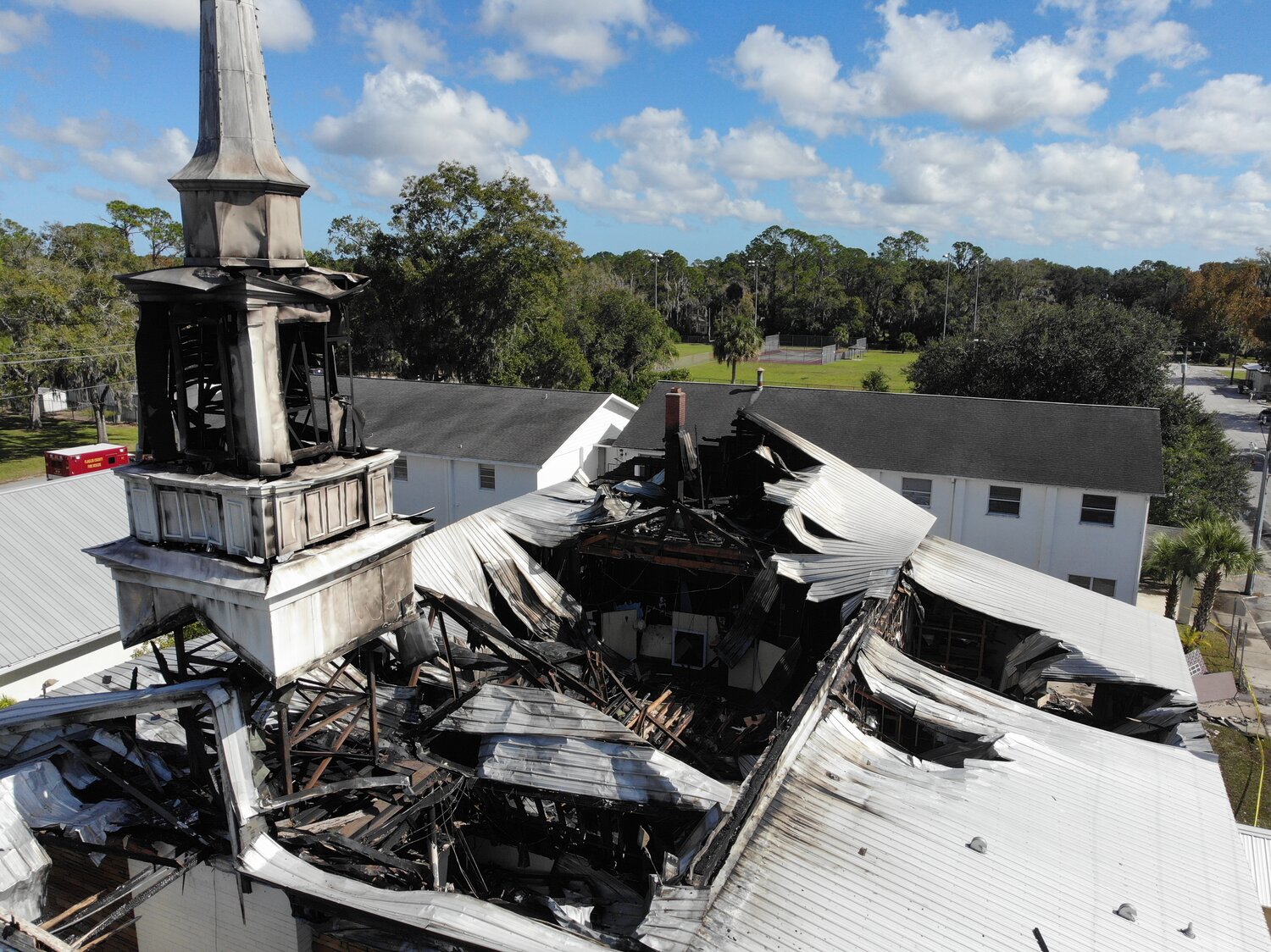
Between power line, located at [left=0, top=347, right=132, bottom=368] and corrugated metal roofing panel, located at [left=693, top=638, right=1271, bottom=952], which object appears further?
power line, located at [left=0, top=347, right=132, bottom=368]

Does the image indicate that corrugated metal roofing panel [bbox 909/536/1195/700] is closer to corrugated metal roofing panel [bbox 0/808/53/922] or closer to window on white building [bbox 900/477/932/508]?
window on white building [bbox 900/477/932/508]

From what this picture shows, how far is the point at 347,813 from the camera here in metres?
9.28

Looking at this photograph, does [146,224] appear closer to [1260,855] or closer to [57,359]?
[57,359]

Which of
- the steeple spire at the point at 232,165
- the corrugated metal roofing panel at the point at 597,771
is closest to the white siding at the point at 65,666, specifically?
the corrugated metal roofing panel at the point at 597,771

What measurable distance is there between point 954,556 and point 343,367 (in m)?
40.5

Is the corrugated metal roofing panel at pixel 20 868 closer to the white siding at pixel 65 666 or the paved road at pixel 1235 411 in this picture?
the white siding at pixel 65 666

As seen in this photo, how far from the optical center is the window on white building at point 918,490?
86.9ft

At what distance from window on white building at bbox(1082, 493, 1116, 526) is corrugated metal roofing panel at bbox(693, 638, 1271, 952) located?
590 inches

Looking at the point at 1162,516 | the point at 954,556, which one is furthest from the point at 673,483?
the point at 1162,516

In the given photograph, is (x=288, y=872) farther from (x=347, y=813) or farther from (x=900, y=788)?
(x=900, y=788)

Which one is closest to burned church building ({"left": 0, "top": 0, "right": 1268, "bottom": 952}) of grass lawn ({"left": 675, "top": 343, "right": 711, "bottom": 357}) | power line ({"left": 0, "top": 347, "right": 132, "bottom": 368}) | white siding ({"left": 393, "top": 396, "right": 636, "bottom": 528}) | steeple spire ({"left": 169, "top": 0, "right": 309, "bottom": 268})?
steeple spire ({"left": 169, "top": 0, "right": 309, "bottom": 268})

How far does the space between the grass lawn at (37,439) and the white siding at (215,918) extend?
3694 cm

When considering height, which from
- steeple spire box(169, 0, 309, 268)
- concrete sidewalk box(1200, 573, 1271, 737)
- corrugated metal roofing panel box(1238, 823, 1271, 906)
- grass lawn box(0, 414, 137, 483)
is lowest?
concrete sidewalk box(1200, 573, 1271, 737)

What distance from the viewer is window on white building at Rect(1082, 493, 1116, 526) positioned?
24.4m
